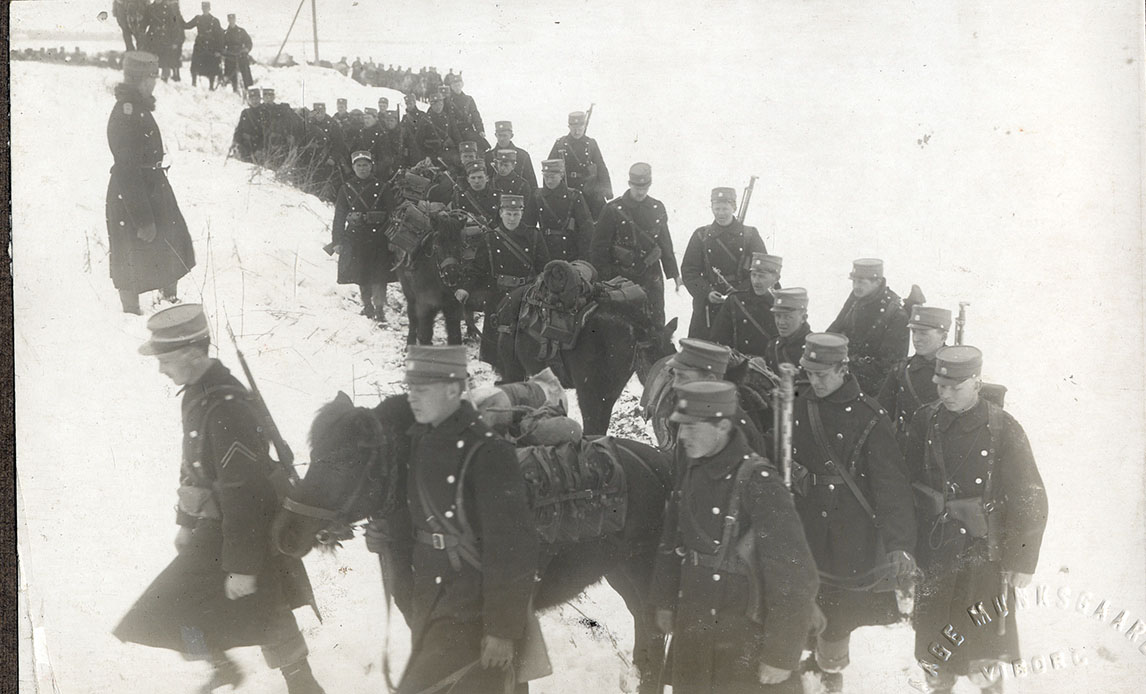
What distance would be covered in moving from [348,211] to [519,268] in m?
0.86

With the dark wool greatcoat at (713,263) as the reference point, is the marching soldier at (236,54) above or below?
above

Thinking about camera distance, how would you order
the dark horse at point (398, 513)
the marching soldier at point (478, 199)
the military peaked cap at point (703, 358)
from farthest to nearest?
1. the marching soldier at point (478, 199)
2. the military peaked cap at point (703, 358)
3. the dark horse at point (398, 513)

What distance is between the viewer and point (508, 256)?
424 centimetres

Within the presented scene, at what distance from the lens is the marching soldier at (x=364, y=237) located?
13.3 feet

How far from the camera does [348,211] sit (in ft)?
13.4

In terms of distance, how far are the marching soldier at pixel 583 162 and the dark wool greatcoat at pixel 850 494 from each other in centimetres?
139

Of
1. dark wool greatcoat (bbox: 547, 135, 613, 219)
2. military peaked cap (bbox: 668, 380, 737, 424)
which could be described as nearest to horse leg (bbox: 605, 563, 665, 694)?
military peaked cap (bbox: 668, 380, 737, 424)

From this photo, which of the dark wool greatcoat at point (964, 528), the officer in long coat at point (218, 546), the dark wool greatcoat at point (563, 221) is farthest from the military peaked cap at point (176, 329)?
the dark wool greatcoat at point (964, 528)

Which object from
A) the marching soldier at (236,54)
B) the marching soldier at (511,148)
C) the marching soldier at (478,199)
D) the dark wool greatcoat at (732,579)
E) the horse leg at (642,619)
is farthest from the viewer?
the marching soldier at (478,199)

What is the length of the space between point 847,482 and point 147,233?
332 cm

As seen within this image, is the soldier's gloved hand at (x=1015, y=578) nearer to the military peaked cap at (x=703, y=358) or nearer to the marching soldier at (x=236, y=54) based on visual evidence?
the military peaked cap at (x=703, y=358)

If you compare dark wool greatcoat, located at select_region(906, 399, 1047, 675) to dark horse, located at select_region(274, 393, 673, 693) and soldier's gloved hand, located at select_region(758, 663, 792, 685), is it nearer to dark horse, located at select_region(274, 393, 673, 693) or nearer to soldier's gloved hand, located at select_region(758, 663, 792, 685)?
soldier's gloved hand, located at select_region(758, 663, 792, 685)

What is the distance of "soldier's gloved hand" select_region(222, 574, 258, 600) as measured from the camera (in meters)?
3.70

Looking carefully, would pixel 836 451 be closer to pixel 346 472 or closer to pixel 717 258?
pixel 717 258
